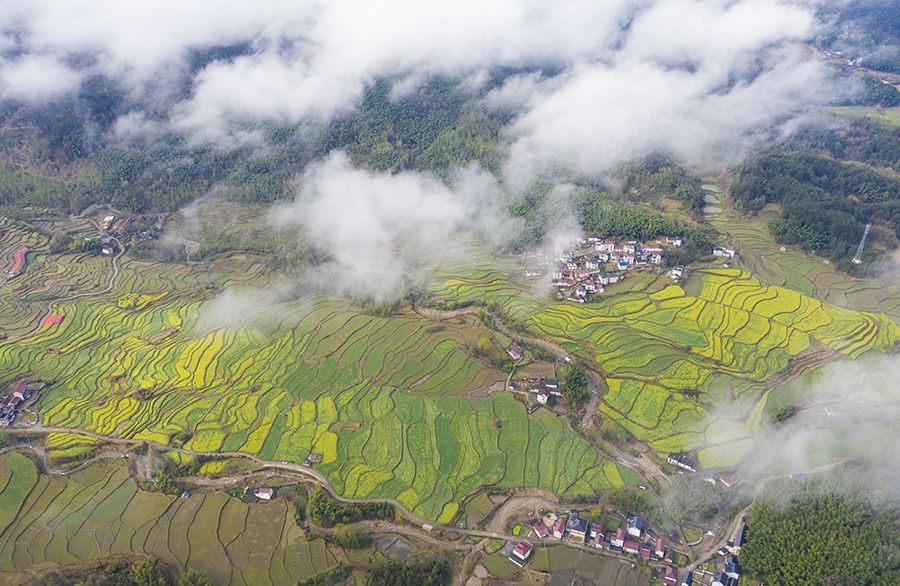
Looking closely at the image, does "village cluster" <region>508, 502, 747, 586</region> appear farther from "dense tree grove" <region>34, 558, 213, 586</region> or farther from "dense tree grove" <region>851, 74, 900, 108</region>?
"dense tree grove" <region>851, 74, 900, 108</region>

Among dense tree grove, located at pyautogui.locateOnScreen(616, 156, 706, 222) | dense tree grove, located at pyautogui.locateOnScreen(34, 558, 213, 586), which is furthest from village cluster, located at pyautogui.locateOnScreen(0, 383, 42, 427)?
dense tree grove, located at pyautogui.locateOnScreen(616, 156, 706, 222)

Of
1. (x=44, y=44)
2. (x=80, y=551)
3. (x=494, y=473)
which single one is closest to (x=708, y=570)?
(x=494, y=473)

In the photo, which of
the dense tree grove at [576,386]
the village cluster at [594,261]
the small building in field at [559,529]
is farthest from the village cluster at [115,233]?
the small building in field at [559,529]

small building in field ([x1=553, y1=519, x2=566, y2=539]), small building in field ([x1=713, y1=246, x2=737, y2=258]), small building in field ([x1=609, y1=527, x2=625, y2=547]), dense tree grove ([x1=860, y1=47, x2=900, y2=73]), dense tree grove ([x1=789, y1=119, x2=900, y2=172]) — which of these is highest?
dense tree grove ([x1=860, y1=47, x2=900, y2=73])

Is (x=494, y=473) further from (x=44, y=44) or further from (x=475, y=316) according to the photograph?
(x=44, y=44)

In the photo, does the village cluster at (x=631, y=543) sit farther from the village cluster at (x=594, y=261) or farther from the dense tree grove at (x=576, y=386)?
the village cluster at (x=594, y=261)
